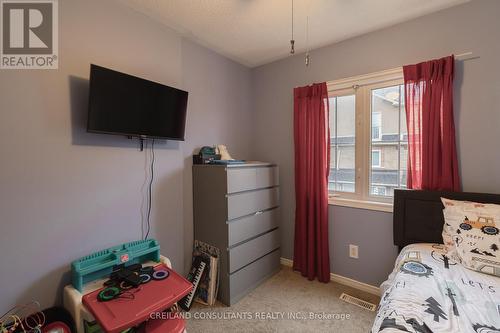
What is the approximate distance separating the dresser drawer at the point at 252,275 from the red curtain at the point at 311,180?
27 centimetres

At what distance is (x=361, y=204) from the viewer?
231 cm

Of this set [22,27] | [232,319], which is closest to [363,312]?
[232,319]

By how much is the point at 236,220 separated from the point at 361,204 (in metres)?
1.26

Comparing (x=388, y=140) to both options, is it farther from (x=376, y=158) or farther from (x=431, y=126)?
(x=431, y=126)

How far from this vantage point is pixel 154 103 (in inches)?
73.5

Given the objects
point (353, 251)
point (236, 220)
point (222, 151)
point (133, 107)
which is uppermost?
point (133, 107)

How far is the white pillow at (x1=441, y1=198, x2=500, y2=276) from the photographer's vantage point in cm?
142

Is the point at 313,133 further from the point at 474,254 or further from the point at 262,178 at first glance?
the point at 474,254

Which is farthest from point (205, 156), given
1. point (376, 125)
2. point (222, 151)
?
point (376, 125)

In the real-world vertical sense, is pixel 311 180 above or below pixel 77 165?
below

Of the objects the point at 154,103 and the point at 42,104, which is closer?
the point at 42,104

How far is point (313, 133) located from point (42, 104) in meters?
2.24

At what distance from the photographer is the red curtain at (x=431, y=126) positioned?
5.96 ft

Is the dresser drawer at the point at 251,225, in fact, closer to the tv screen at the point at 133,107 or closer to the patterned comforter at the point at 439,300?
the tv screen at the point at 133,107
